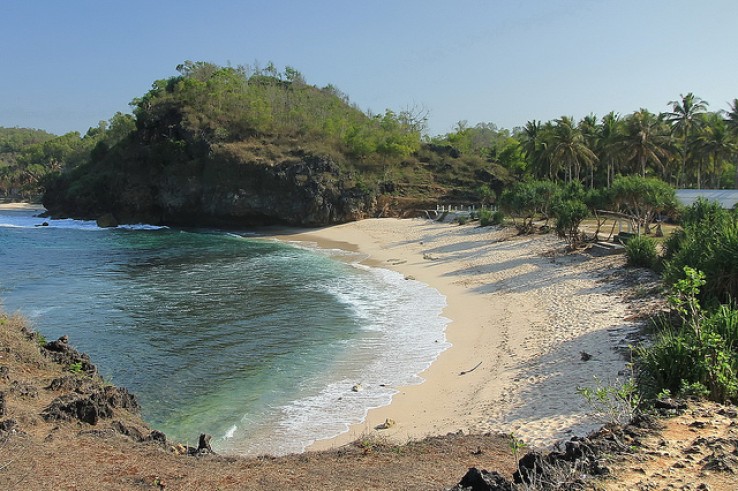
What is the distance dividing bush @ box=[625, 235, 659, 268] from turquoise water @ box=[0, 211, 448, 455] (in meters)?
9.37

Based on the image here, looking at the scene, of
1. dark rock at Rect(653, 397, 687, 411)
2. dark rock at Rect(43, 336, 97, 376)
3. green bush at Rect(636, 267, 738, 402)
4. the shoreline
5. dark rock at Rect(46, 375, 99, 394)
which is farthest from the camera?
the shoreline

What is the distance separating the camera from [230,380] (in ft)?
50.5

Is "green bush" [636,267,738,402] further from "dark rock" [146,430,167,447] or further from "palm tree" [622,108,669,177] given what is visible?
"palm tree" [622,108,669,177]

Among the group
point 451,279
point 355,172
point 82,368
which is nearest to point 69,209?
point 355,172

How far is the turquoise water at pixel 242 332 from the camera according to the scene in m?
13.2

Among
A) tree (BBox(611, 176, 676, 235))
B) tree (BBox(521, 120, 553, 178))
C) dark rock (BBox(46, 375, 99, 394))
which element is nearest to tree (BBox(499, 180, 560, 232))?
tree (BBox(611, 176, 676, 235))

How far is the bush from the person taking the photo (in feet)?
81.4

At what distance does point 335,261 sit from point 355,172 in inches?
1310

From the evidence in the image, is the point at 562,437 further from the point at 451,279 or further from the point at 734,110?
the point at 734,110

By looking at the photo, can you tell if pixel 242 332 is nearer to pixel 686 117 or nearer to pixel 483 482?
pixel 483 482

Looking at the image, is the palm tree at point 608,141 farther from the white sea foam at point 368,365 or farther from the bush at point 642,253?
the white sea foam at point 368,365

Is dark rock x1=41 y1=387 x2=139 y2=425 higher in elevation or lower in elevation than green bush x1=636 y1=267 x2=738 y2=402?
lower

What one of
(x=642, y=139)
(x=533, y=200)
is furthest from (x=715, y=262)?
(x=642, y=139)

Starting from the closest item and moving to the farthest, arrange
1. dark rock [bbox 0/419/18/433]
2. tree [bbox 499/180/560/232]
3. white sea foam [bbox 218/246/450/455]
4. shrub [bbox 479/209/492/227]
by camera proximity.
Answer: dark rock [bbox 0/419/18/433], white sea foam [bbox 218/246/450/455], tree [bbox 499/180/560/232], shrub [bbox 479/209/492/227]
